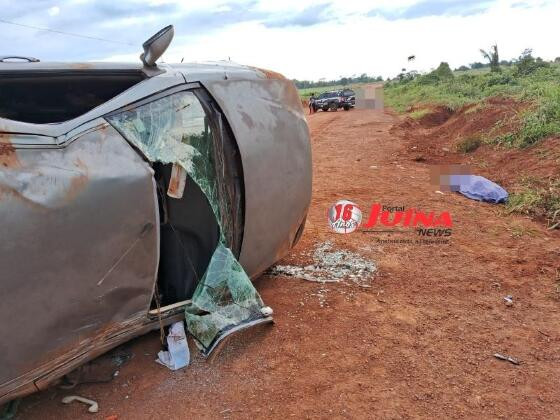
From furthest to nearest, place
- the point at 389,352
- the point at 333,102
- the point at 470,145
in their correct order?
the point at 333,102, the point at 470,145, the point at 389,352

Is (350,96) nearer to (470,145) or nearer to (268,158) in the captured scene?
(470,145)

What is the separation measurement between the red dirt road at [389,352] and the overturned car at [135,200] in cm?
30

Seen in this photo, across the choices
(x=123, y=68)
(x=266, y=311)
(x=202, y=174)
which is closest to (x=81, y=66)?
(x=123, y=68)

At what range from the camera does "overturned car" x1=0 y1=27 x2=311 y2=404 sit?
2061mm

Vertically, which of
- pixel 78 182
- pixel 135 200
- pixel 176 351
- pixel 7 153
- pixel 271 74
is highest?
pixel 271 74

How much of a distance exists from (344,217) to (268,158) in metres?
2.62

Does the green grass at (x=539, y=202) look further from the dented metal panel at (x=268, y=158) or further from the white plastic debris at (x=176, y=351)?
the white plastic debris at (x=176, y=351)

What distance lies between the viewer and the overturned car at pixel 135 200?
2.06 metres

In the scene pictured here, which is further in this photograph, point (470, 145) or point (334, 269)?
point (470, 145)

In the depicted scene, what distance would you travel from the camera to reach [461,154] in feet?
34.4

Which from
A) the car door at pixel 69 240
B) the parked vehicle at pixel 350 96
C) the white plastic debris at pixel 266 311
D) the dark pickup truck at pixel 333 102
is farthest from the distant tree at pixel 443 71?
the car door at pixel 69 240

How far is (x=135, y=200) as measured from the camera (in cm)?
237

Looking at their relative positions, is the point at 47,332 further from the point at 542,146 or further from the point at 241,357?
the point at 542,146

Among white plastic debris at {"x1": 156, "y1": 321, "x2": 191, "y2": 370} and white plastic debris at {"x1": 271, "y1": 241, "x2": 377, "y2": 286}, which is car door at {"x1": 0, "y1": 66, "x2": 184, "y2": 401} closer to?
white plastic debris at {"x1": 156, "y1": 321, "x2": 191, "y2": 370}
